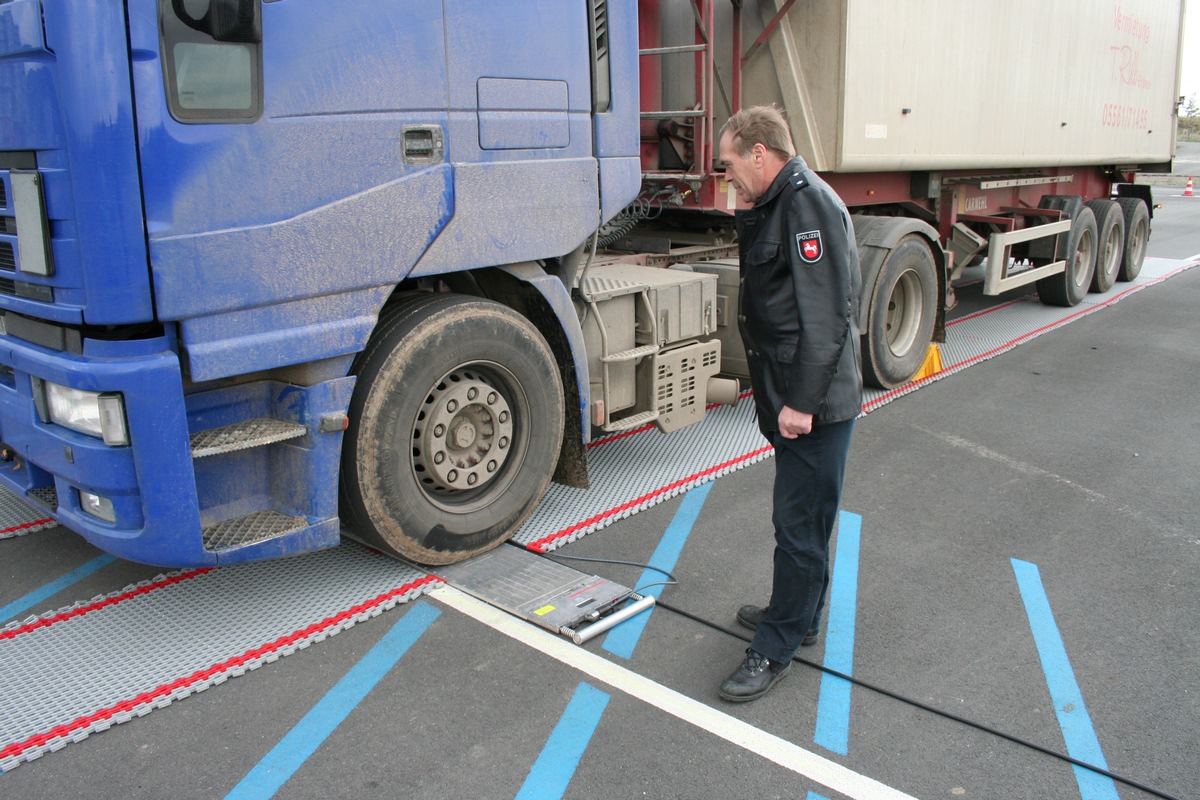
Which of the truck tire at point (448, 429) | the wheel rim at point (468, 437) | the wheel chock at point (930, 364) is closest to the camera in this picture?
the truck tire at point (448, 429)

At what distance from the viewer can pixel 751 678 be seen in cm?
343

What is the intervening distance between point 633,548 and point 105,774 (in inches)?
95.1

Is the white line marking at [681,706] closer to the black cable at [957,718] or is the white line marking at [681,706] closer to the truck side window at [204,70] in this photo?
the black cable at [957,718]

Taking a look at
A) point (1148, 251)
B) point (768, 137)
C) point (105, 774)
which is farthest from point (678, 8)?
point (1148, 251)

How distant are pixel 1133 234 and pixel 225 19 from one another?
496 inches

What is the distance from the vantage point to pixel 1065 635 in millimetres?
3871

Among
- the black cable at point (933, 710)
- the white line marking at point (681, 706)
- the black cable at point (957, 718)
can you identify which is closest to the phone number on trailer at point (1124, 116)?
the black cable at point (933, 710)

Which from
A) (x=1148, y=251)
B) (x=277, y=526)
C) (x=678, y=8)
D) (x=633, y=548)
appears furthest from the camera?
(x=1148, y=251)

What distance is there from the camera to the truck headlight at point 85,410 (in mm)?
3281

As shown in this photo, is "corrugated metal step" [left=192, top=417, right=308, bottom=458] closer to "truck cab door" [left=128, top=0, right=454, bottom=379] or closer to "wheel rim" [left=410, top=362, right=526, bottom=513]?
"truck cab door" [left=128, top=0, right=454, bottom=379]

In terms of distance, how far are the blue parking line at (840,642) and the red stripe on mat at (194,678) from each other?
5.71ft

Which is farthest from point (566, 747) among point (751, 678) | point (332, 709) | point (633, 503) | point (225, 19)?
point (225, 19)

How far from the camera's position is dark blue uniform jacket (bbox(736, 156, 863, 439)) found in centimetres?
310

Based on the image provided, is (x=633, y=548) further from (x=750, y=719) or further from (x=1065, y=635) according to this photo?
(x=1065, y=635)
